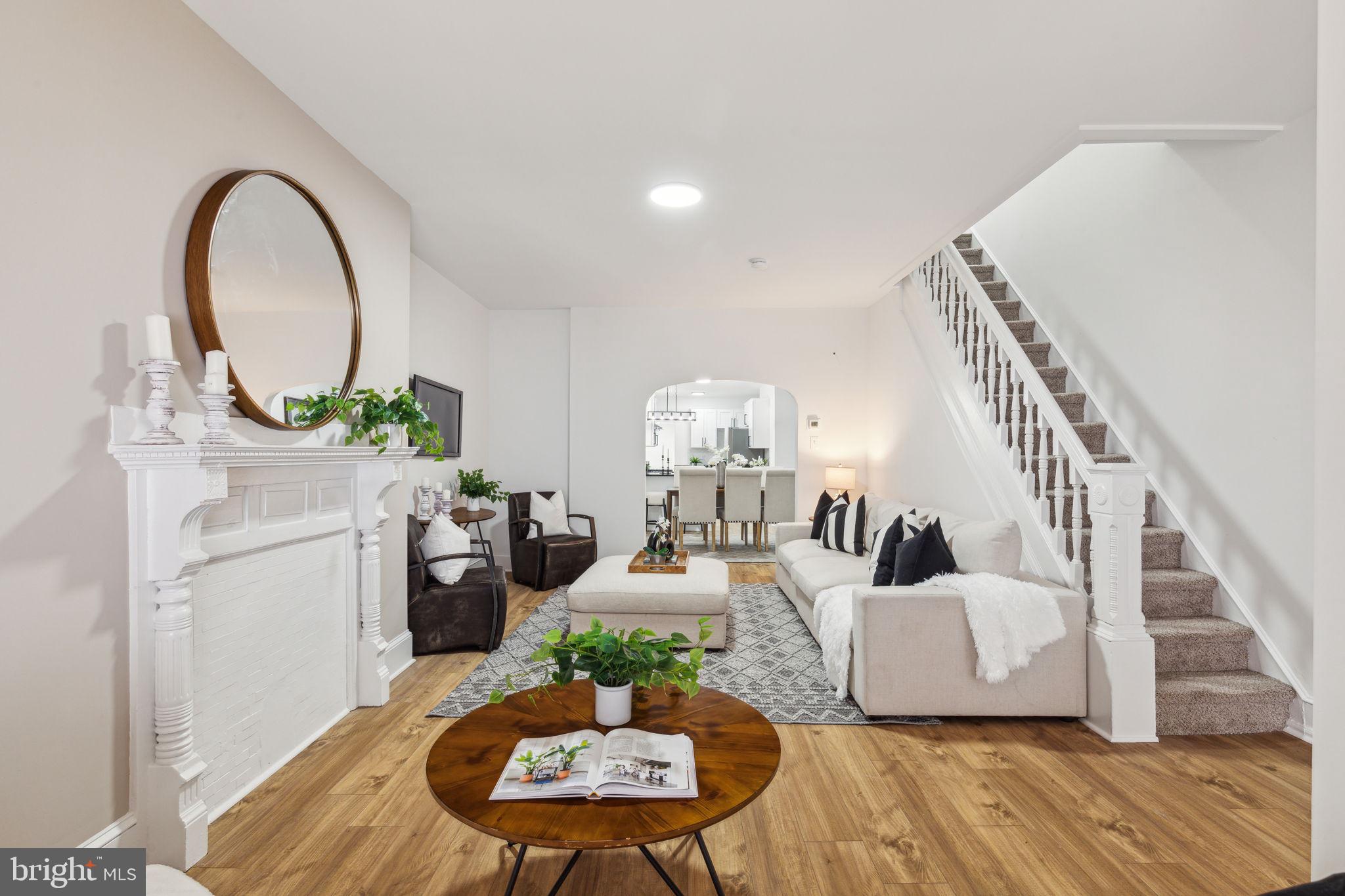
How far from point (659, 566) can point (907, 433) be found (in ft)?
8.85

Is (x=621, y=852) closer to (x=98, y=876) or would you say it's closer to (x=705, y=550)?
(x=98, y=876)

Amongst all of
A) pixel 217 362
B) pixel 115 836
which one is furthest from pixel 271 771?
pixel 217 362

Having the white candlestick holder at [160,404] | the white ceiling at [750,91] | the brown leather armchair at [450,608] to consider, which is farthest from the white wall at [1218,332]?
the white candlestick holder at [160,404]

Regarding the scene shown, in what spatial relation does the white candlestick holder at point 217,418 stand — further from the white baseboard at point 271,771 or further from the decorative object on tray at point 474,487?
the decorative object on tray at point 474,487

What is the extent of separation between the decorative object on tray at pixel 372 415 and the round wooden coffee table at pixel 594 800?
1.51 metres

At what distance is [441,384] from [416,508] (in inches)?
43.0

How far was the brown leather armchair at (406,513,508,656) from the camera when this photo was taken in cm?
370

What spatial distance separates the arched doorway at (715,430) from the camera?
10500 millimetres

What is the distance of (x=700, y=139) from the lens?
9.60 ft

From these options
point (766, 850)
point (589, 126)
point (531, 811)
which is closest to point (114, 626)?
point (531, 811)

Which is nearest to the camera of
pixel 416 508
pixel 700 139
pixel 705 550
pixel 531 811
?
pixel 531 811

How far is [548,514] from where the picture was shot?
5973 mm

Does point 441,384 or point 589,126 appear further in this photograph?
point 441,384

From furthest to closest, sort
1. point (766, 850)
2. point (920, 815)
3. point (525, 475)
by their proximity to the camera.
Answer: point (525, 475) < point (920, 815) < point (766, 850)
